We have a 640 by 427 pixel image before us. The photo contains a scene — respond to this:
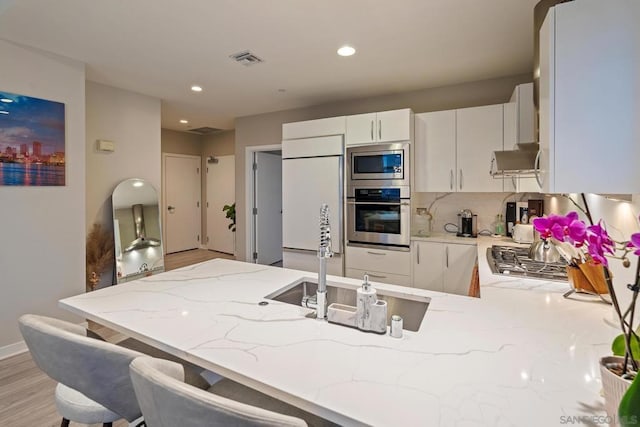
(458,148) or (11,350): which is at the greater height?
(458,148)

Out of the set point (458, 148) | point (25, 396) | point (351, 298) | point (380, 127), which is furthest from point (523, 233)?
point (25, 396)

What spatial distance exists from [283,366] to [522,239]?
285 cm

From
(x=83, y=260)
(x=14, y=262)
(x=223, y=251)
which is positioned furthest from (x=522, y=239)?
(x=223, y=251)

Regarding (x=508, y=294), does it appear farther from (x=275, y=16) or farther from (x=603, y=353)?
(x=275, y=16)

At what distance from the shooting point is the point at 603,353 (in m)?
1.01

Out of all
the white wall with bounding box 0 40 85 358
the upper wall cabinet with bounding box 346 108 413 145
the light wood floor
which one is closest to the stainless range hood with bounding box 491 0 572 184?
the upper wall cabinet with bounding box 346 108 413 145

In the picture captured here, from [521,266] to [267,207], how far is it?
3.95m

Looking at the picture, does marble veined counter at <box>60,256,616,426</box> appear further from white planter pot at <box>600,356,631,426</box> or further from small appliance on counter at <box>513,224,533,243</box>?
small appliance on counter at <box>513,224,533,243</box>

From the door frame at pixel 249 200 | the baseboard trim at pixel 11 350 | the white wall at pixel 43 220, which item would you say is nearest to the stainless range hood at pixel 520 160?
the white wall at pixel 43 220

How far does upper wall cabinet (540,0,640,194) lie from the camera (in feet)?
3.34

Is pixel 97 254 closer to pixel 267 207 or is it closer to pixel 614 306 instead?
pixel 267 207

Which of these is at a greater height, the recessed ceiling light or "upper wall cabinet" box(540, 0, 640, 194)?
the recessed ceiling light

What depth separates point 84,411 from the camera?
3.71 feet

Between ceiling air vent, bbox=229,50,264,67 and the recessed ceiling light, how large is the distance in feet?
2.39
